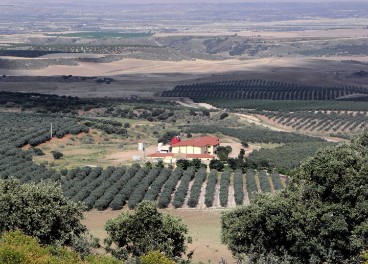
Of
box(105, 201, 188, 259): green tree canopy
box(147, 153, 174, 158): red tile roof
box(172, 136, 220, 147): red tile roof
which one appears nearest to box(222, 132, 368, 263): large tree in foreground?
box(105, 201, 188, 259): green tree canopy

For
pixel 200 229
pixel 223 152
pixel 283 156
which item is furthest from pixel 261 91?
pixel 200 229

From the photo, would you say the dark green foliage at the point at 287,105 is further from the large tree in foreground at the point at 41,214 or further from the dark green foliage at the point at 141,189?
the large tree in foreground at the point at 41,214

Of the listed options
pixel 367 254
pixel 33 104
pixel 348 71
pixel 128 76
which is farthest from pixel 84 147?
pixel 348 71

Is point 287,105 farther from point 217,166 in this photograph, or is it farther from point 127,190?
point 127,190

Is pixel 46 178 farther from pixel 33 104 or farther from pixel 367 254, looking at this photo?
pixel 33 104

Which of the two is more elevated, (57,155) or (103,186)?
(103,186)

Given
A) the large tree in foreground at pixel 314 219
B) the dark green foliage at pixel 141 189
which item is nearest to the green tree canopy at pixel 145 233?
the large tree in foreground at pixel 314 219
